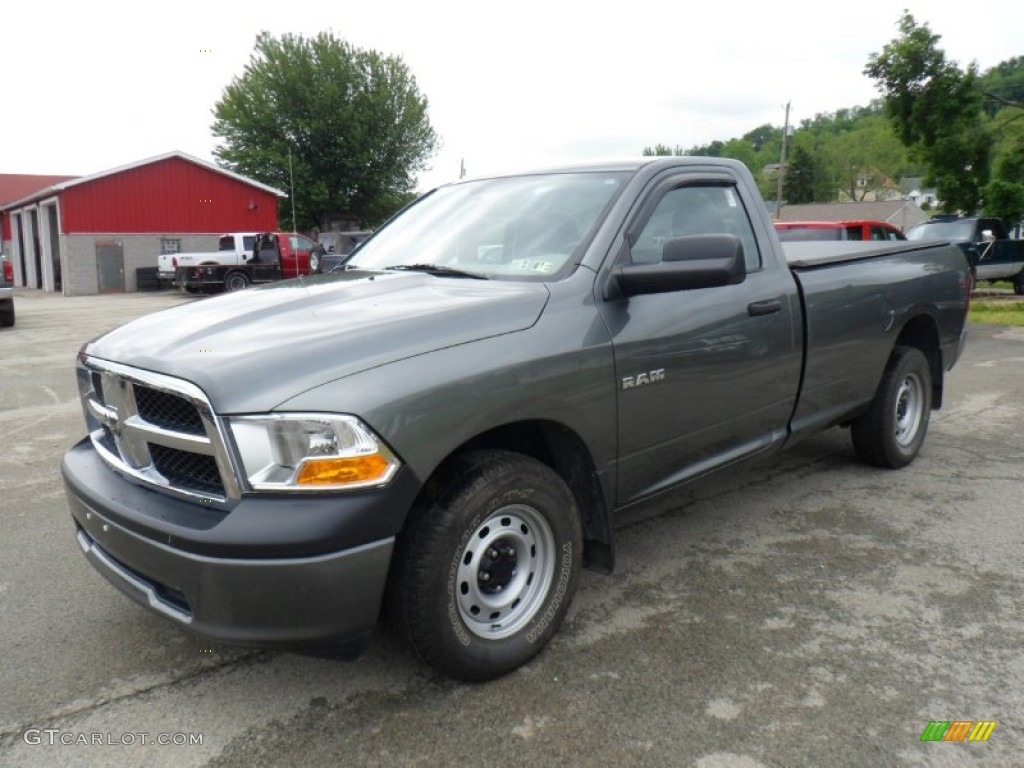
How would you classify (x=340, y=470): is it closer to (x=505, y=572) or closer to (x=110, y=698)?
(x=505, y=572)

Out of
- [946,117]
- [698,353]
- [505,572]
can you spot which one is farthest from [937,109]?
[505,572]

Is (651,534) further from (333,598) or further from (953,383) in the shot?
(953,383)

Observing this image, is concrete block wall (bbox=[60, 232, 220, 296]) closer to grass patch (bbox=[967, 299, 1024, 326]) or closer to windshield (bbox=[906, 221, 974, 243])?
windshield (bbox=[906, 221, 974, 243])

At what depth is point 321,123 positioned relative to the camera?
39.5m

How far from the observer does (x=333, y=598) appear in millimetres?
2305

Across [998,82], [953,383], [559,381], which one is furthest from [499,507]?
[998,82]

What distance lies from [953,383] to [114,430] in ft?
26.8

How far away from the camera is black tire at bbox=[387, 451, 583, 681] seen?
2504mm

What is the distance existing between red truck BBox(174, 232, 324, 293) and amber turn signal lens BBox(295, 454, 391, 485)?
20466mm

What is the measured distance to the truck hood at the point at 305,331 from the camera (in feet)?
7.75

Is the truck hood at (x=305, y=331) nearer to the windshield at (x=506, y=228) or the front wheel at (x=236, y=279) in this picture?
the windshield at (x=506, y=228)

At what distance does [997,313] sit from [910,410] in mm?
11531

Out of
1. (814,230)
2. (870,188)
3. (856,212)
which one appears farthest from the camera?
(870,188)

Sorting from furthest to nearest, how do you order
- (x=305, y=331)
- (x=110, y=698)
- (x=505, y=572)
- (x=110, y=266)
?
(x=110, y=266) < (x=505, y=572) < (x=110, y=698) < (x=305, y=331)
